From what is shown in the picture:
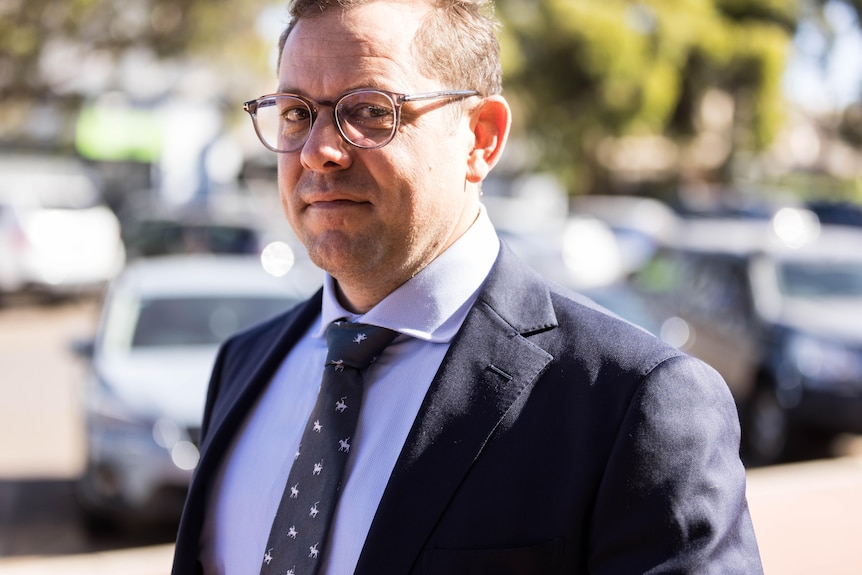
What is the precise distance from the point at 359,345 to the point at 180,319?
18.9ft

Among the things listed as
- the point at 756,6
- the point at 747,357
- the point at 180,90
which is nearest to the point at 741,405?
the point at 747,357

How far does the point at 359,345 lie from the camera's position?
1.94m

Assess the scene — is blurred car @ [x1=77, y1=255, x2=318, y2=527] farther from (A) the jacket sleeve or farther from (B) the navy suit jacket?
(A) the jacket sleeve

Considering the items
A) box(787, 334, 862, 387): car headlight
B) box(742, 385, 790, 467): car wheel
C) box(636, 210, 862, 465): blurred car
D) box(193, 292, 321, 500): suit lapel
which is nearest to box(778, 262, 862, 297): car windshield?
box(636, 210, 862, 465): blurred car

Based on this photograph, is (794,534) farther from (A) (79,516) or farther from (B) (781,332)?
(A) (79,516)

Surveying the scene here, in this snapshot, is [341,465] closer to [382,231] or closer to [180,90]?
[382,231]

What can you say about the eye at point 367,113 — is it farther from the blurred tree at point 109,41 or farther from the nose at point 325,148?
the blurred tree at point 109,41

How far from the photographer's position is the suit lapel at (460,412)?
1644mm

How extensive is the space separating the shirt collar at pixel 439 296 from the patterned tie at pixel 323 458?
0.04m

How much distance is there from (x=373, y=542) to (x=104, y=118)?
1172 inches

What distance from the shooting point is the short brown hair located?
190cm

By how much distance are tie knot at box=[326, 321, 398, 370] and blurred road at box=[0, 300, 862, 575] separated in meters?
2.76

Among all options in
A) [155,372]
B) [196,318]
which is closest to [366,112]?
[155,372]

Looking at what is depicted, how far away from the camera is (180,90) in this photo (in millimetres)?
26516
